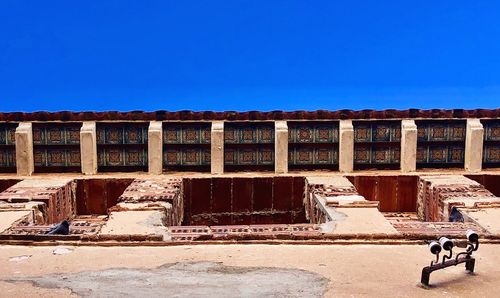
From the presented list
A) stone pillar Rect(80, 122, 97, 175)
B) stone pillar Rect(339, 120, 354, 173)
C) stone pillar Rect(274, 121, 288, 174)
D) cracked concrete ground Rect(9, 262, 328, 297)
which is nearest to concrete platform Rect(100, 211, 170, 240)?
cracked concrete ground Rect(9, 262, 328, 297)

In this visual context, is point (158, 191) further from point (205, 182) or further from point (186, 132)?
point (186, 132)

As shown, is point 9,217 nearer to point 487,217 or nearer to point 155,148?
point 155,148

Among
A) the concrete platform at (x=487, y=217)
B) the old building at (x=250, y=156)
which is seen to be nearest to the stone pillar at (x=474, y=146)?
the old building at (x=250, y=156)

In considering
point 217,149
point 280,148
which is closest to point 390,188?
point 280,148

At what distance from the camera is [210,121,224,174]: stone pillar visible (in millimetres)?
13088

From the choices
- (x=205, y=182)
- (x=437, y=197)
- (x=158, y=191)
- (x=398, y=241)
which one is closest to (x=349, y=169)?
(x=437, y=197)

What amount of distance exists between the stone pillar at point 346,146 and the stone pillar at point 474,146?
9.54 feet

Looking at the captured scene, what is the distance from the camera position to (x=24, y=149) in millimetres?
12945

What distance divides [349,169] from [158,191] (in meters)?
5.08

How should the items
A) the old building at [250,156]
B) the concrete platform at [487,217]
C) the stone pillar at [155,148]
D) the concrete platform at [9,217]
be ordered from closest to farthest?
the concrete platform at [487,217]
the concrete platform at [9,217]
the old building at [250,156]
the stone pillar at [155,148]

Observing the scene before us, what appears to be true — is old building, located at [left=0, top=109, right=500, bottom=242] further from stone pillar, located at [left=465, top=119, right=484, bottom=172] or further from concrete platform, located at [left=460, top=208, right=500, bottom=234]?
concrete platform, located at [left=460, top=208, right=500, bottom=234]

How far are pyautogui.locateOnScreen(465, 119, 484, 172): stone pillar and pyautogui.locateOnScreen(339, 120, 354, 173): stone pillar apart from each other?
291 centimetres

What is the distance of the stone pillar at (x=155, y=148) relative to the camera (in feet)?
42.8

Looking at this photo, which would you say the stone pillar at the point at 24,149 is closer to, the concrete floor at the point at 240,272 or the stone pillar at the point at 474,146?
the concrete floor at the point at 240,272
